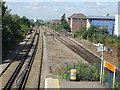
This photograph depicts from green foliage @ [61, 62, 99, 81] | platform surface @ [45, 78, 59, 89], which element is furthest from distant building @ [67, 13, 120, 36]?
platform surface @ [45, 78, 59, 89]

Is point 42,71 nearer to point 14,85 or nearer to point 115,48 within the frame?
point 14,85

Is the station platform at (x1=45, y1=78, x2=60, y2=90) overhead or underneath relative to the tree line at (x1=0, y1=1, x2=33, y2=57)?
underneath

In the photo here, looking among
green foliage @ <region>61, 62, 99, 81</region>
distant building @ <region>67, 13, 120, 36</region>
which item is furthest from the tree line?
distant building @ <region>67, 13, 120, 36</region>

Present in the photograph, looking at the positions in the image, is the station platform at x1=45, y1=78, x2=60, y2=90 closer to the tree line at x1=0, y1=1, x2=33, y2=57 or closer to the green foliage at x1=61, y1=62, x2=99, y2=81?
the green foliage at x1=61, y1=62, x2=99, y2=81

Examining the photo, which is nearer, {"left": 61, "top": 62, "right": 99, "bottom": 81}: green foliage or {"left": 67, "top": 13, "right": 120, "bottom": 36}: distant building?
{"left": 61, "top": 62, "right": 99, "bottom": 81}: green foliage

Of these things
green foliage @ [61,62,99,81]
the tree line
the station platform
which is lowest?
the station platform

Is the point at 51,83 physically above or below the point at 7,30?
below

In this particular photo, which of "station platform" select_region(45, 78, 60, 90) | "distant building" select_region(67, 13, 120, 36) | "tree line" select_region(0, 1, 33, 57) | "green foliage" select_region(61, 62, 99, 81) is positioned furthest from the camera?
"distant building" select_region(67, 13, 120, 36)

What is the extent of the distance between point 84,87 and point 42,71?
438 centimetres

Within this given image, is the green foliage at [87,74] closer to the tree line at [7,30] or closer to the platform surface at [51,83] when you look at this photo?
the platform surface at [51,83]

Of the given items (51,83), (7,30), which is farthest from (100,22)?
(51,83)

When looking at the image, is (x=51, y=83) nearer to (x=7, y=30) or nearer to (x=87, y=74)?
(x=87, y=74)

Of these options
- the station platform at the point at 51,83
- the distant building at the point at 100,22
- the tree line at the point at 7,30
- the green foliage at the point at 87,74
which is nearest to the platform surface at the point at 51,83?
the station platform at the point at 51,83

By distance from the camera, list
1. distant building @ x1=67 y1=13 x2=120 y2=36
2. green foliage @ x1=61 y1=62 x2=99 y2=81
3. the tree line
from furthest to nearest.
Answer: distant building @ x1=67 y1=13 x2=120 y2=36 < the tree line < green foliage @ x1=61 y1=62 x2=99 y2=81
